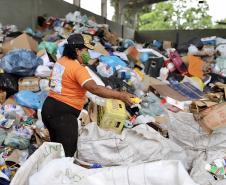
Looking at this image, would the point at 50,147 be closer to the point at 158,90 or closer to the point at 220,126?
the point at 220,126

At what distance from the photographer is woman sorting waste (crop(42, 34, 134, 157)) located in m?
2.89

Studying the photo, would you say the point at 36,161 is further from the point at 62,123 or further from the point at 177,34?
the point at 177,34

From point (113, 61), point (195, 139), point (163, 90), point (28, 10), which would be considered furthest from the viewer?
point (28, 10)

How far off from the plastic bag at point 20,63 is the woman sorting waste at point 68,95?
2.30m

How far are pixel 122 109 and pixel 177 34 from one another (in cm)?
1004

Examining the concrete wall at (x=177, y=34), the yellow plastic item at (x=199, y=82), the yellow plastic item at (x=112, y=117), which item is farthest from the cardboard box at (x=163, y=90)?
the concrete wall at (x=177, y=34)

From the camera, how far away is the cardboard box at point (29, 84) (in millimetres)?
5141

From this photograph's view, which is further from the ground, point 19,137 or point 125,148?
point 125,148

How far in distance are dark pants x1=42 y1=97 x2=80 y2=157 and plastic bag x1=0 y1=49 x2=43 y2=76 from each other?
2299 millimetres

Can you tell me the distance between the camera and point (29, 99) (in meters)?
4.88

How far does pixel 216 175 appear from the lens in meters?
2.32

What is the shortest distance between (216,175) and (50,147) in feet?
3.38

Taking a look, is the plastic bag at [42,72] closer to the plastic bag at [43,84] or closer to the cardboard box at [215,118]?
the plastic bag at [43,84]

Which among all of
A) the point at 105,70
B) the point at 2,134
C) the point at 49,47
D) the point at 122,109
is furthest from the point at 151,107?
the point at 49,47
